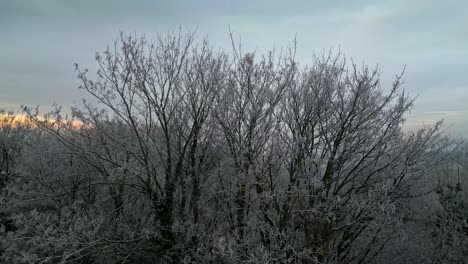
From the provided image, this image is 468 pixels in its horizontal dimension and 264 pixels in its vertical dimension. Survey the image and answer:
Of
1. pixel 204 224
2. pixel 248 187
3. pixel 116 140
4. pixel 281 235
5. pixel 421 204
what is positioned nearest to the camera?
pixel 281 235

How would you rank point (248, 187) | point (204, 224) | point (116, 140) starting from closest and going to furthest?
point (248, 187) < point (204, 224) < point (116, 140)

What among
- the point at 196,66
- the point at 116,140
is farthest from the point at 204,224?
the point at 196,66

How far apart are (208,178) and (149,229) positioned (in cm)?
233

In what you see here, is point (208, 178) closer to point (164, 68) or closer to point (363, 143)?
point (164, 68)

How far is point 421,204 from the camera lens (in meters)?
14.9

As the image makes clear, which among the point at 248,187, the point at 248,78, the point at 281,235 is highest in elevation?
the point at 248,78

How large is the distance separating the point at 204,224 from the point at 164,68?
15.7 feet

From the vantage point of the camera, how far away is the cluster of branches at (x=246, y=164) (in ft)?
34.5

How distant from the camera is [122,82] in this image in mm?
12125

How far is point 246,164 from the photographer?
1065 cm

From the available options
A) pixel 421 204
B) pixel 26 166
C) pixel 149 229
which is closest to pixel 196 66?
pixel 149 229

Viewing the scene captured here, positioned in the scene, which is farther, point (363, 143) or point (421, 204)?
point (421, 204)

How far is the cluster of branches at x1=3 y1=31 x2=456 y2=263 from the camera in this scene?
34.5 feet

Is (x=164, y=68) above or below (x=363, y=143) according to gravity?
above
